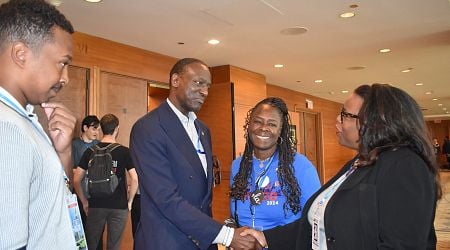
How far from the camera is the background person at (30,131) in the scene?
718mm

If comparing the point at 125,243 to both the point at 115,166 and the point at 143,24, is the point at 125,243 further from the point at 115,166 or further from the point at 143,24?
the point at 143,24

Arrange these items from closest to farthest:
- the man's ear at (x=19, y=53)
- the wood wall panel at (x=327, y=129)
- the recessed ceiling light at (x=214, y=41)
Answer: the man's ear at (x=19, y=53), the recessed ceiling light at (x=214, y=41), the wood wall panel at (x=327, y=129)

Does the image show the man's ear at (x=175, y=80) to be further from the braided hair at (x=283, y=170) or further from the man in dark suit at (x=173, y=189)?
the braided hair at (x=283, y=170)

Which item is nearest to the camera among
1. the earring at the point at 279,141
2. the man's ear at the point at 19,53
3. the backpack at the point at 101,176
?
the man's ear at the point at 19,53

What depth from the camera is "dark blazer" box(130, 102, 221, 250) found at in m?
1.67

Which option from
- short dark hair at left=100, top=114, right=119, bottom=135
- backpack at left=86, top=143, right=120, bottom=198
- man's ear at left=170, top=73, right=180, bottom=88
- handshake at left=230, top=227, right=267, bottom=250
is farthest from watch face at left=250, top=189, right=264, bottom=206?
short dark hair at left=100, top=114, right=119, bottom=135

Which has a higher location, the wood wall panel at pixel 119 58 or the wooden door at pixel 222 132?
the wood wall panel at pixel 119 58

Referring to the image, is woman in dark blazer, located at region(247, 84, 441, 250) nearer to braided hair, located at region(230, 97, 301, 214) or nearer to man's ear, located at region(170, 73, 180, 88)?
braided hair, located at region(230, 97, 301, 214)

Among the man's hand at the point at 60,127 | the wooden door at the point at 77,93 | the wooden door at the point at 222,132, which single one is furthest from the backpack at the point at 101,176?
the wooden door at the point at 222,132

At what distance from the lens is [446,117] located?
2205 centimetres

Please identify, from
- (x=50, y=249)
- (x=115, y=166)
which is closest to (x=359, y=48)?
(x=115, y=166)

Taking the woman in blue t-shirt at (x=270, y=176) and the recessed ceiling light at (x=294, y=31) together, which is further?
the recessed ceiling light at (x=294, y=31)

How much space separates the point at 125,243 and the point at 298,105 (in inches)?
261

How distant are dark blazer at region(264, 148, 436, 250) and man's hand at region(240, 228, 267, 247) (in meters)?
0.50
